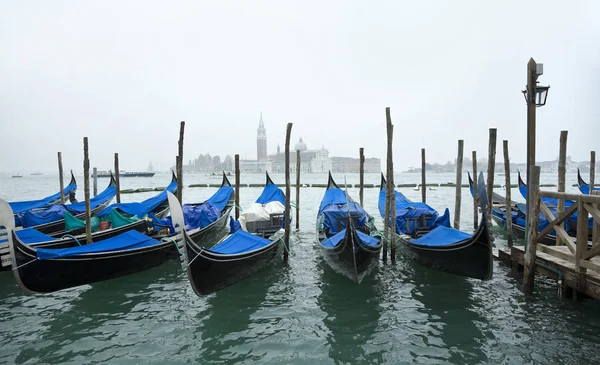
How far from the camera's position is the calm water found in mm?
3033

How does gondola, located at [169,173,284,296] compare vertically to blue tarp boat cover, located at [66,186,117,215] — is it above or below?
below

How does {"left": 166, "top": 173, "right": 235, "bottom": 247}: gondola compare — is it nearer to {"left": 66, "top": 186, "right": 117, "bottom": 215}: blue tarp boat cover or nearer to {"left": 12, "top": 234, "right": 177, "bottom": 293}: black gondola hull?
{"left": 12, "top": 234, "right": 177, "bottom": 293}: black gondola hull

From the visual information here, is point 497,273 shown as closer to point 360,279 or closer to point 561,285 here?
point 561,285

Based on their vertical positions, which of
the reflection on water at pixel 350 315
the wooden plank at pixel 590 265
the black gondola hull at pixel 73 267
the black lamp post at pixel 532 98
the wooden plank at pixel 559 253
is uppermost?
the black lamp post at pixel 532 98

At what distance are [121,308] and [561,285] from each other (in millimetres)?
4840

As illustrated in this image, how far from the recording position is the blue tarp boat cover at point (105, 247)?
401cm

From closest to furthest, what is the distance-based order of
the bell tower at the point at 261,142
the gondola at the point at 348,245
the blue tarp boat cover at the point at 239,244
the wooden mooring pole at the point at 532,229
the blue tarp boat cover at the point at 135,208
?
the wooden mooring pole at the point at 532,229 < the gondola at the point at 348,245 < the blue tarp boat cover at the point at 239,244 < the blue tarp boat cover at the point at 135,208 < the bell tower at the point at 261,142

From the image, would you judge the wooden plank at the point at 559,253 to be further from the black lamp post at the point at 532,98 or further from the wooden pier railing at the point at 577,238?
the black lamp post at the point at 532,98

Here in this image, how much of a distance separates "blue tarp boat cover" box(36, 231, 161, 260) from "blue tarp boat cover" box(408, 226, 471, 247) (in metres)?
3.82

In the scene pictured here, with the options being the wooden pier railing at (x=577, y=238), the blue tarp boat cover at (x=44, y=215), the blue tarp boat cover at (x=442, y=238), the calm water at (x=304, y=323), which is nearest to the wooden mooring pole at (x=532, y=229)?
the wooden pier railing at (x=577, y=238)

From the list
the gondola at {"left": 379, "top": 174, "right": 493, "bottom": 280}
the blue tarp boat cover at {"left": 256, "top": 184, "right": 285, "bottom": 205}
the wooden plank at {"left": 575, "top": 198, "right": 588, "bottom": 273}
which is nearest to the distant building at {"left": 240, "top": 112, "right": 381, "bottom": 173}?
the blue tarp boat cover at {"left": 256, "top": 184, "right": 285, "bottom": 205}

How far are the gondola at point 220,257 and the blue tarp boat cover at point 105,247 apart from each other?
66 centimetres

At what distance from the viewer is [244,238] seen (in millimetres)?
4977

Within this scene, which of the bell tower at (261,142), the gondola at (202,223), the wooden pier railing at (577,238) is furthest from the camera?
the bell tower at (261,142)
